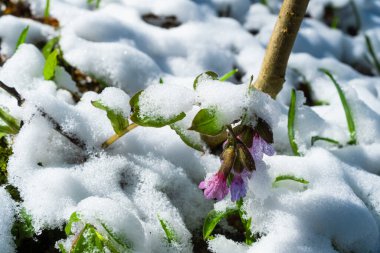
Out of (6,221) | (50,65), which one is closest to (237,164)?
(6,221)

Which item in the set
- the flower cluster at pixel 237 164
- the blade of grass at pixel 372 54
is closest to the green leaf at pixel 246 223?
the flower cluster at pixel 237 164

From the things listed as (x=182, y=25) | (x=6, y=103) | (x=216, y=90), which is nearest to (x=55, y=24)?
(x=182, y=25)

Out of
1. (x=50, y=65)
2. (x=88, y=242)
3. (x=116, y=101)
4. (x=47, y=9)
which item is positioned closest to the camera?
(x=88, y=242)

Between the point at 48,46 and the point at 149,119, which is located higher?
the point at 149,119

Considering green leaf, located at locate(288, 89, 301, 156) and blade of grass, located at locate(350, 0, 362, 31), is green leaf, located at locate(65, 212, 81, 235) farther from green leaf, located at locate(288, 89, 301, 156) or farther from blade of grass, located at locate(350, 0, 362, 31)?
blade of grass, located at locate(350, 0, 362, 31)

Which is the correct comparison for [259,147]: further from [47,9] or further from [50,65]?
[47,9]

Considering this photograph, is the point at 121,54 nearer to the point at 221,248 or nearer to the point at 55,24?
the point at 55,24

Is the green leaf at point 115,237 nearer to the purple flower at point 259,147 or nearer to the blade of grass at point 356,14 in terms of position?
the purple flower at point 259,147
